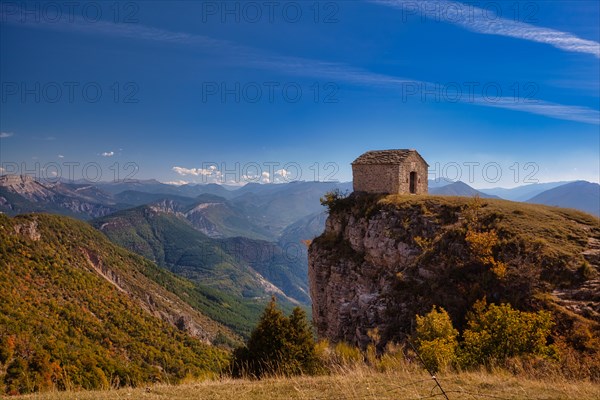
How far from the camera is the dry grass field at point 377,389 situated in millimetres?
7957

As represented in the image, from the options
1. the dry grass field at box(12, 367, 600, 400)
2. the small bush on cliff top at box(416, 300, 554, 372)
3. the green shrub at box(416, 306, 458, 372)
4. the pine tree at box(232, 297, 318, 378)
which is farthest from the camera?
the pine tree at box(232, 297, 318, 378)

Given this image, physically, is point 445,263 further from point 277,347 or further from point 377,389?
point 377,389

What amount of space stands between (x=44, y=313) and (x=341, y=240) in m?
72.1

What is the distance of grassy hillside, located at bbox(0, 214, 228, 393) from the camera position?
52688mm

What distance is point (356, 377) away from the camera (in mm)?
9523

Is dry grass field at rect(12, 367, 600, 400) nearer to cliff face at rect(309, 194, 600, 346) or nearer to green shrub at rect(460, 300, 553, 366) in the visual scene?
green shrub at rect(460, 300, 553, 366)

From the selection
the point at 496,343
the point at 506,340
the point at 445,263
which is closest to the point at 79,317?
the point at 445,263

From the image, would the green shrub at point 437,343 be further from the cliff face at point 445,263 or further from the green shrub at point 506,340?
the cliff face at point 445,263

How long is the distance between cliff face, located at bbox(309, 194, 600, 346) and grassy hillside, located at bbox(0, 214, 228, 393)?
18.2 metres

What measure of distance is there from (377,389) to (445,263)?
14686mm

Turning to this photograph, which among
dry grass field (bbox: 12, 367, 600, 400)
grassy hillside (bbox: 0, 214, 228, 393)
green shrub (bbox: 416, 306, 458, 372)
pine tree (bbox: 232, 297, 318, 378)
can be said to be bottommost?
grassy hillside (bbox: 0, 214, 228, 393)

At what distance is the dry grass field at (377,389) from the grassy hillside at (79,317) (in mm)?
29697

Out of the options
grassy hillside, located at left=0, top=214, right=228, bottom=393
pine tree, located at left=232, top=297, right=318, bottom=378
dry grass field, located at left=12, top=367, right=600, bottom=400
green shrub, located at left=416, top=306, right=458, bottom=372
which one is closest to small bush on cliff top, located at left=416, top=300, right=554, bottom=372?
green shrub, located at left=416, top=306, right=458, bottom=372

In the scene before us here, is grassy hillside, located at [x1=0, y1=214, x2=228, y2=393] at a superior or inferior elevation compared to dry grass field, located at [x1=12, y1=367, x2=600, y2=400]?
inferior
